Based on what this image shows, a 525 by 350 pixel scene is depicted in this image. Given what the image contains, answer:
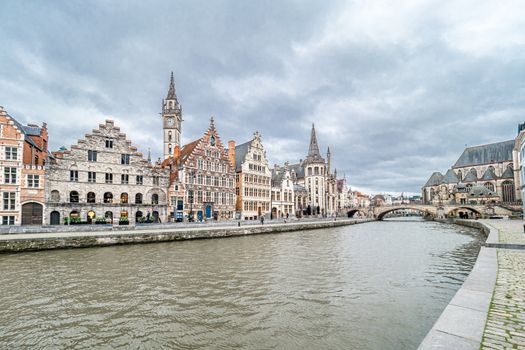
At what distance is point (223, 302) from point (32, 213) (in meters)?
32.6

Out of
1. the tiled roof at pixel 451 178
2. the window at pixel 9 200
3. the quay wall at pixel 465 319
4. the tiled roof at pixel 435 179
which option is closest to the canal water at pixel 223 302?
the quay wall at pixel 465 319

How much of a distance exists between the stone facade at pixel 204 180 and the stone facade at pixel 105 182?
107 inches

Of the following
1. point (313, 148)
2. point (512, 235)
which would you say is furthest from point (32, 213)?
point (313, 148)

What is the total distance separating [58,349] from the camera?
20.6ft

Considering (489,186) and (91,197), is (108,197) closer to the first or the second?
(91,197)

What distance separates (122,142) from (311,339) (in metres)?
37.8

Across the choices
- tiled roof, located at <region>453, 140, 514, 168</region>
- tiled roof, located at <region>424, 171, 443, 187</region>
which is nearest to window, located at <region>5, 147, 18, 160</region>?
tiled roof, located at <region>453, 140, 514, 168</region>

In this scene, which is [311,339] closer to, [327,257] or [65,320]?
[65,320]

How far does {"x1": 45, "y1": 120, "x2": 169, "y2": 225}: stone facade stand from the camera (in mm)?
32531

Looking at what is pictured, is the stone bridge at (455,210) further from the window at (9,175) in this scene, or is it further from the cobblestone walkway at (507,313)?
the window at (9,175)

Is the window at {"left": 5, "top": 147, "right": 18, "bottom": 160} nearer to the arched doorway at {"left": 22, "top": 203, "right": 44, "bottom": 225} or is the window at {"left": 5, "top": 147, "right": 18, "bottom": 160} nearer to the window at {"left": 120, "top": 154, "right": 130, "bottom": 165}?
the arched doorway at {"left": 22, "top": 203, "right": 44, "bottom": 225}

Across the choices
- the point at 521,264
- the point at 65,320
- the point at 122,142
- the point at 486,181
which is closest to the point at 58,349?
the point at 65,320

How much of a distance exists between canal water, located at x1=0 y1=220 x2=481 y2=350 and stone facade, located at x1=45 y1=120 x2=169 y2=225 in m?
18.2

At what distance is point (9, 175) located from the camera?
29672 mm
